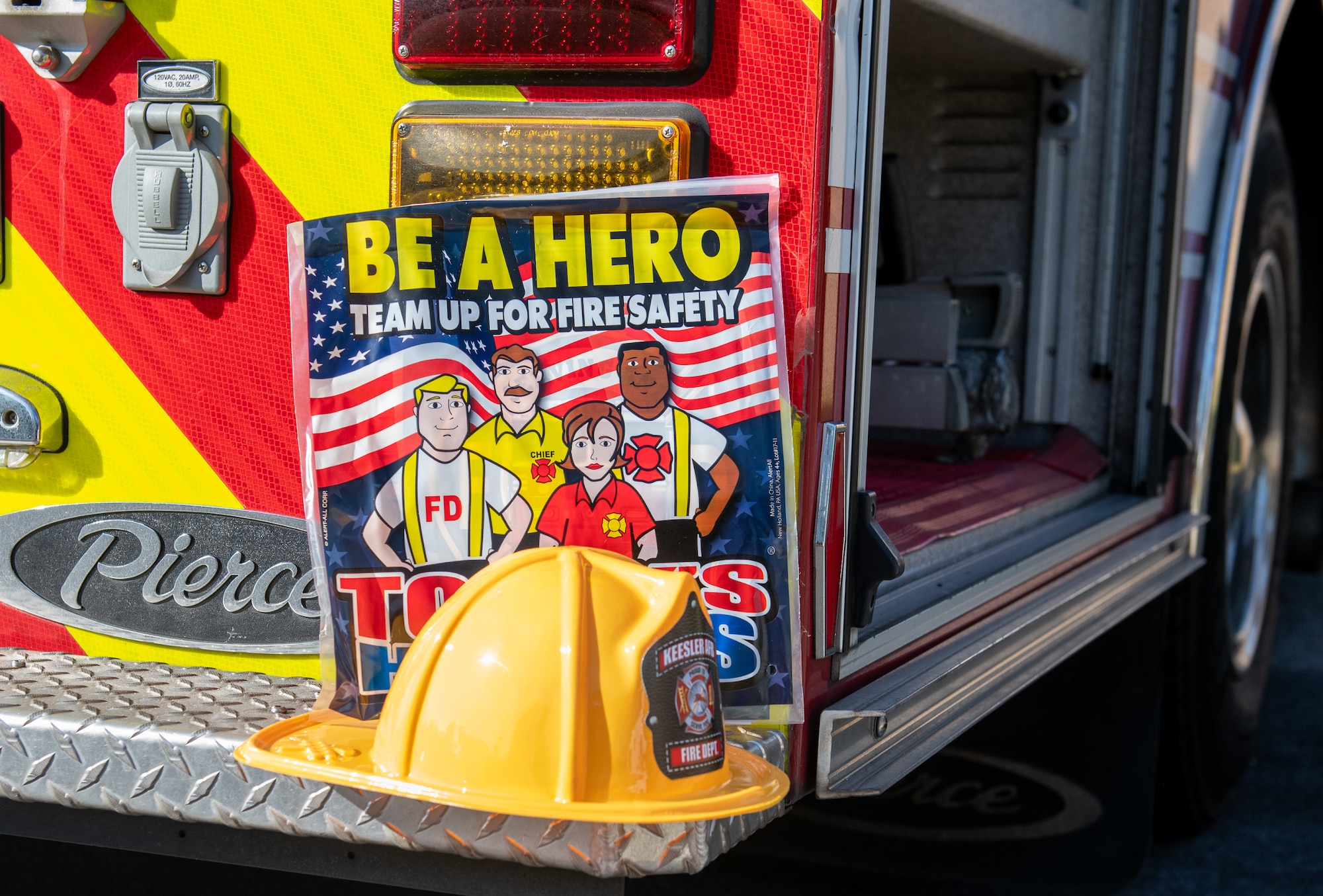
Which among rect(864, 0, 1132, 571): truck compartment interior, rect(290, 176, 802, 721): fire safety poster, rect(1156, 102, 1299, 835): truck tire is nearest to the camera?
rect(290, 176, 802, 721): fire safety poster

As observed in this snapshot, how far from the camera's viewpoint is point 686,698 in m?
1.05

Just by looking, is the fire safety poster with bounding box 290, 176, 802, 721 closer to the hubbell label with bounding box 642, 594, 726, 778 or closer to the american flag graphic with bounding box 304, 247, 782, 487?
the american flag graphic with bounding box 304, 247, 782, 487

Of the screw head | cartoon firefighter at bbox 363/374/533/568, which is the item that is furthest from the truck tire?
the screw head

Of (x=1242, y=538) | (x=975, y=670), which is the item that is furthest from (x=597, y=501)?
(x=1242, y=538)

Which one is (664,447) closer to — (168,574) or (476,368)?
(476,368)

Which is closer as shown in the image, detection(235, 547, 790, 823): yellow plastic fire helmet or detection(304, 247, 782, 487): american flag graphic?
detection(235, 547, 790, 823): yellow plastic fire helmet

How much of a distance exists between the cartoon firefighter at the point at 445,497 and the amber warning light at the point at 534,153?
200mm

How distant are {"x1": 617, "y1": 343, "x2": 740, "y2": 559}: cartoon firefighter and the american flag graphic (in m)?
0.01

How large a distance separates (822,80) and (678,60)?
14cm

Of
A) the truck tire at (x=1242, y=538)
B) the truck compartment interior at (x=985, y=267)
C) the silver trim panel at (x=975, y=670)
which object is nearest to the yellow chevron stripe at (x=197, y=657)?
the silver trim panel at (x=975, y=670)

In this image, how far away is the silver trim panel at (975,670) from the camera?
1.29 metres

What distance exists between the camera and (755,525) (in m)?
1.18

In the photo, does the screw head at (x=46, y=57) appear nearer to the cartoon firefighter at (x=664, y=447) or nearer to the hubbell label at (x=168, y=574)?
the hubbell label at (x=168, y=574)

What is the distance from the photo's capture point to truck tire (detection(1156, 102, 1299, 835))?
2.71 metres
